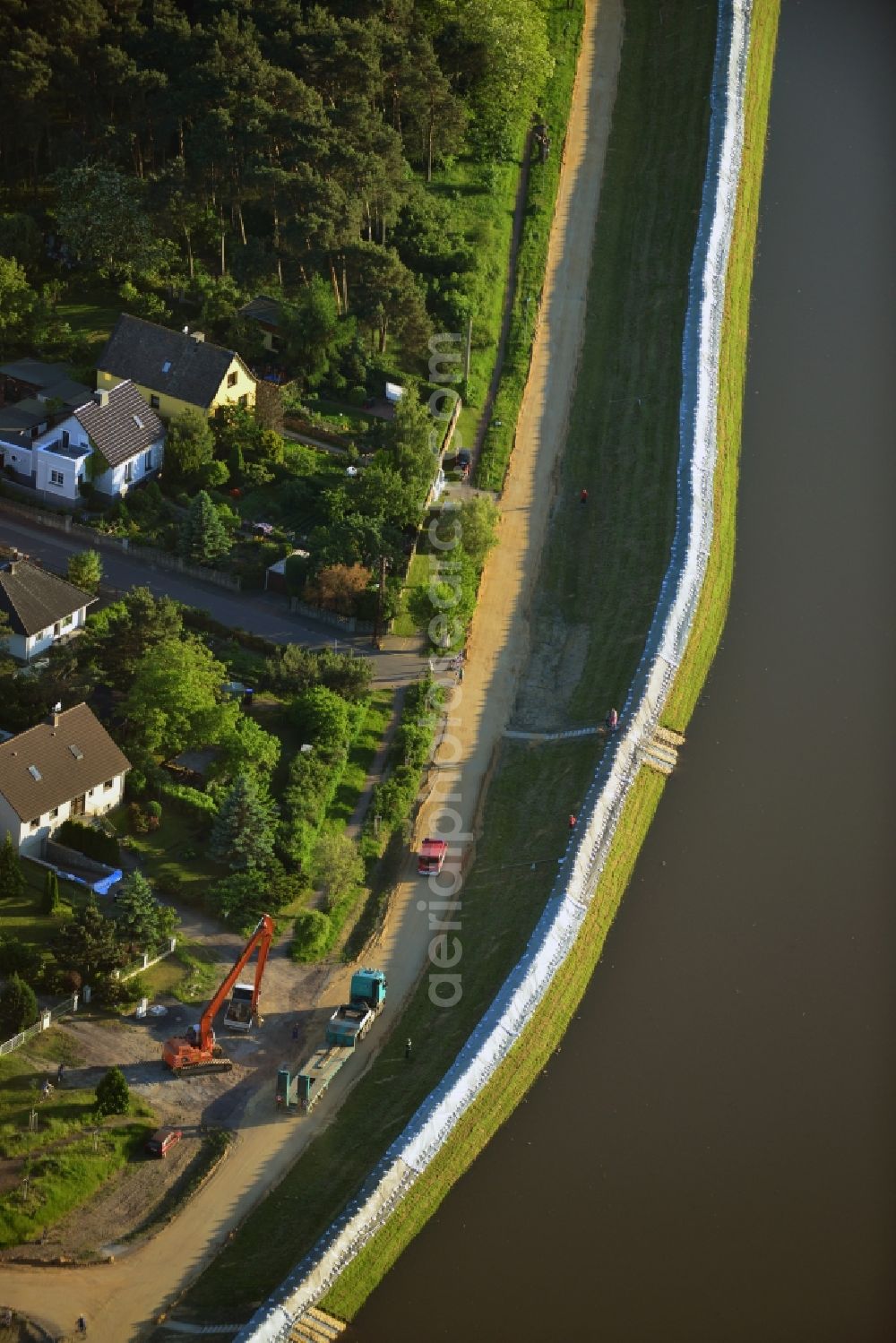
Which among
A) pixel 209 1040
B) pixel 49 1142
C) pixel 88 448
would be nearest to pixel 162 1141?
pixel 49 1142

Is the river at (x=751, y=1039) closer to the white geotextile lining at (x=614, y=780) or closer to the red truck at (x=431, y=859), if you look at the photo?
the white geotextile lining at (x=614, y=780)

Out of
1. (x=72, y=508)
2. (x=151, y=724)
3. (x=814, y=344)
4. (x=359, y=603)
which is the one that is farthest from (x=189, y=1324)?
(x=814, y=344)

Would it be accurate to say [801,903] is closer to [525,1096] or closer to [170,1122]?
[525,1096]

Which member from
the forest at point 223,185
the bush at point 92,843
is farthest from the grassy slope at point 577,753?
the bush at point 92,843

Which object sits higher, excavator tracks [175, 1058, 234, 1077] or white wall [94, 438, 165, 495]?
white wall [94, 438, 165, 495]

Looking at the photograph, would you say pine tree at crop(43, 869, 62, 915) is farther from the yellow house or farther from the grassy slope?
the yellow house

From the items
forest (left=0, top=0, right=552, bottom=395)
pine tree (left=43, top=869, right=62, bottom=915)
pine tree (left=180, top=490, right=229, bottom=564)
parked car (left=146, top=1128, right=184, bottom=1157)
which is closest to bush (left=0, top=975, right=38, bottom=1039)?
pine tree (left=43, top=869, right=62, bottom=915)
